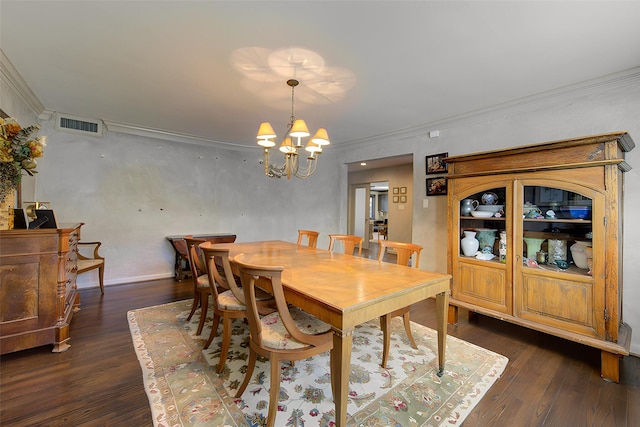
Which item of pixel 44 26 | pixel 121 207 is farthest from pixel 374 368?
pixel 121 207

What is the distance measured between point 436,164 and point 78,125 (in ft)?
16.9

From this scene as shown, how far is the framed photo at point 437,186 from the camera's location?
12.2 feet

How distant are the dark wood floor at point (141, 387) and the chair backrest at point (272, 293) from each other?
79cm

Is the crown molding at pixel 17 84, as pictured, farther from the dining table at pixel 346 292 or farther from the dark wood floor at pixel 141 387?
the dining table at pixel 346 292

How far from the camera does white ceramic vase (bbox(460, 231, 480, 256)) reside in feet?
9.43

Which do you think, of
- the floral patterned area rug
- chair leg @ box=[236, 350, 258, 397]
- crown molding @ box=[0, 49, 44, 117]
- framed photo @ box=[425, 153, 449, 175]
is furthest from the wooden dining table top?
crown molding @ box=[0, 49, 44, 117]

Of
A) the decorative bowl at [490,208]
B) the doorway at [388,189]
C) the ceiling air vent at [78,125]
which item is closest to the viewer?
the decorative bowl at [490,208]

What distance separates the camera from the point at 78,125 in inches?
147

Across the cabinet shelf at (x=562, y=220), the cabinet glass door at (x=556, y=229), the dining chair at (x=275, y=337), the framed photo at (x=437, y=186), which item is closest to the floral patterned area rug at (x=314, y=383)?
the dining chair at (x=275, y=337)

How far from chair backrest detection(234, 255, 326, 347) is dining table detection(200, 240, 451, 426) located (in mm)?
129

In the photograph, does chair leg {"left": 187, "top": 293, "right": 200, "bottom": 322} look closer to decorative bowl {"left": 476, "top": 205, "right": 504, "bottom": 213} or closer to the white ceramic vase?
the white ceramic vase

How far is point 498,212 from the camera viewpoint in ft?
8.89

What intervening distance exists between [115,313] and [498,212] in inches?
171

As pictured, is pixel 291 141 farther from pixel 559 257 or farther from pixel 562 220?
pixel 559 257
